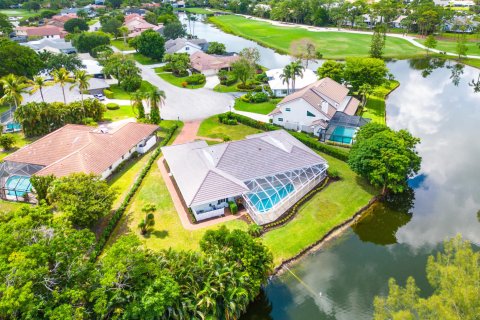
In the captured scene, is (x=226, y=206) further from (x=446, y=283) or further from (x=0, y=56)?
(x=0, y=56)

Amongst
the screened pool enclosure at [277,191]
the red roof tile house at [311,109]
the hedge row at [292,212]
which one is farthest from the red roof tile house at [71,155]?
the red roof tile house at [311,109]

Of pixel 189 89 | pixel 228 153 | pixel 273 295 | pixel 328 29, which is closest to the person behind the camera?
pixel 273 295

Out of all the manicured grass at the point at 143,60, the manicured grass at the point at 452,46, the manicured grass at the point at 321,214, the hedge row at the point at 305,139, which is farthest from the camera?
the manicured grass at the point at 452,46

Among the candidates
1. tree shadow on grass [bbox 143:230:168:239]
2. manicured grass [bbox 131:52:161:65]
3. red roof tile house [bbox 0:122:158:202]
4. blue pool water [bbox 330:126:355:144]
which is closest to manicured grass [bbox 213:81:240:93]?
red roof tile house [bbox 0:122:158:202]

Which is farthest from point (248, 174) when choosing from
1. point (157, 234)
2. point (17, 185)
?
point (17, 185)

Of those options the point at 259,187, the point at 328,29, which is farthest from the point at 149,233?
the point at 328,29

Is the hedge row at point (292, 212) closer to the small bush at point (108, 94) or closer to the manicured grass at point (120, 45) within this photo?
the small bush at point (108, 94)

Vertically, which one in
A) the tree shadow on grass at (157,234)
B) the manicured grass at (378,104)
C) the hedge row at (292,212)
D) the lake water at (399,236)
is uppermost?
the manicured grass at (378,104)
